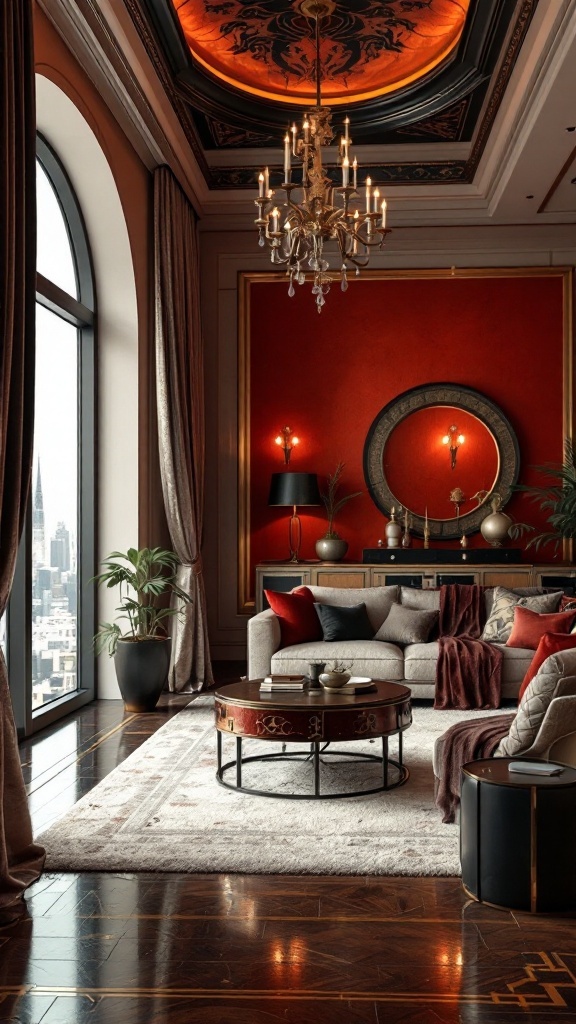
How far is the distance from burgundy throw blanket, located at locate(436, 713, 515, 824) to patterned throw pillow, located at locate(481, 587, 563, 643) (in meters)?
2.67

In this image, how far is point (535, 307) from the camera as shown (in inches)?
346

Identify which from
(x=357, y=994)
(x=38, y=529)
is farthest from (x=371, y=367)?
(x=357, y=994)

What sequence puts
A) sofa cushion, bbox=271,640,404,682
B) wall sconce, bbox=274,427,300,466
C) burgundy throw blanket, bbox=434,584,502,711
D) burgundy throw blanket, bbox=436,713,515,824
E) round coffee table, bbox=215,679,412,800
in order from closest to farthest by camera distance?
1. burgundy throw blanket, bbox=436,713,515,824
2. round coffee table, bbox=215,679,412,800
3. burgundy throw blanket, bbox=434,584,502,711
4. sofa cushion, bbox=271,640,404,682
5. wall sconce, bbox=274,427,300,466

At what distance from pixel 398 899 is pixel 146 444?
4775 millimetres

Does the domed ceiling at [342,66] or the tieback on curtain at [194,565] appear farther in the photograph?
the tieback on curtain at [194,565]

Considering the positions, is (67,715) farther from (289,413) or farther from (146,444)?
(289,413)

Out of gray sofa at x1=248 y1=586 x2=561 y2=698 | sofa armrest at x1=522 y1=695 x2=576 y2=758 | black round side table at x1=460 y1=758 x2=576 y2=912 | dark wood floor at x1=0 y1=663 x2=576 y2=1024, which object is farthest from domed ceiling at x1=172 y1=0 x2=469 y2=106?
dark wood floor at x1=0 y1=663 x2=576 y2=1024

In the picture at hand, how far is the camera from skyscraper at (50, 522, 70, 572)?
20.7ft

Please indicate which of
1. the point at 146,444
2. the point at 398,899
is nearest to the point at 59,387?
the point at 146,444

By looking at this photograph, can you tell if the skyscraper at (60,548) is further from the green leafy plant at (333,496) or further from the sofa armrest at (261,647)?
the green leafy plant at (333,496)

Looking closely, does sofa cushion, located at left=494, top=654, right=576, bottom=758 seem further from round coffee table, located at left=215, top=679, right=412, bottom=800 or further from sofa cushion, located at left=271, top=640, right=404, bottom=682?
sofa cushion, located at left=271, top=640, right=404, bottom=682

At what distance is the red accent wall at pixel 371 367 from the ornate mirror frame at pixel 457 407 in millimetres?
89

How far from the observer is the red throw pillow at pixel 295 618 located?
22.2ft

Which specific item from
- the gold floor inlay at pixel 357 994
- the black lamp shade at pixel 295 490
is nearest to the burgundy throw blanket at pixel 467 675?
the black lamp shade at pixel 295 490
